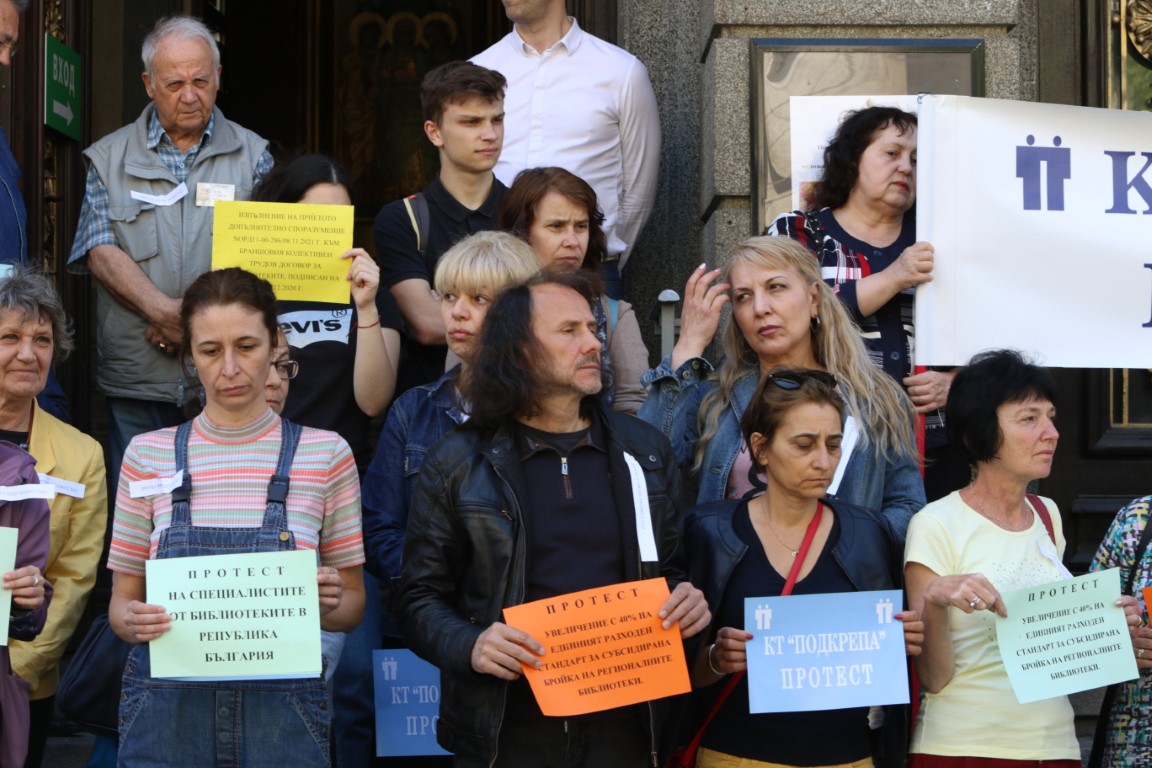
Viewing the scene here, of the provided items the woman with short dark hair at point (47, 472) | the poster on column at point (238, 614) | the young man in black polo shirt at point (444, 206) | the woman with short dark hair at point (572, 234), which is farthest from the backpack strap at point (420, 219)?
A: the poster on column at point (238, 614)

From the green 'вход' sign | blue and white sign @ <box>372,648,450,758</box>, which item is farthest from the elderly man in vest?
blue and white sign @ <box>372,648,450,758</box>

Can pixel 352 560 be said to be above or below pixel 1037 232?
below

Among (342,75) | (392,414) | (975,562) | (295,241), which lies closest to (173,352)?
(295,241)

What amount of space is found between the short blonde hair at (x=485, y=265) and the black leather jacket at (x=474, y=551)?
75 centimetres

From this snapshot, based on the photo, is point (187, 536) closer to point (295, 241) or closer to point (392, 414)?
point (392, 414)

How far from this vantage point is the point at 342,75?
11.9 meters

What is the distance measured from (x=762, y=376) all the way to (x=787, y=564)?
0.80 metres

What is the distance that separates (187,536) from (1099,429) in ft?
13.2

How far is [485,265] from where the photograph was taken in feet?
15.5

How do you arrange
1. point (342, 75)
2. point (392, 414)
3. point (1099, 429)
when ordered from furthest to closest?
1. point (342, 75)
2. point (1099, 429)
3. point (392, 414)

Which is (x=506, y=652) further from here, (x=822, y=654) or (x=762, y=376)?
(x=762, y=376)

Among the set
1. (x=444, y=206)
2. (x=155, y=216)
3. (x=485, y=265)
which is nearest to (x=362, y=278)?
(x=485, y=265)

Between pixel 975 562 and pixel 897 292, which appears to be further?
pixel 897 292

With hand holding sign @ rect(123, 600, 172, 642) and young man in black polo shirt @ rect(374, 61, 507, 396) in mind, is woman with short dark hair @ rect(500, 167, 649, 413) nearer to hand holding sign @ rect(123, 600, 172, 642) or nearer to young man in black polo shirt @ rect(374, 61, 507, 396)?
young man in black polo shirt @ rect(374, 61, 507, 396)
